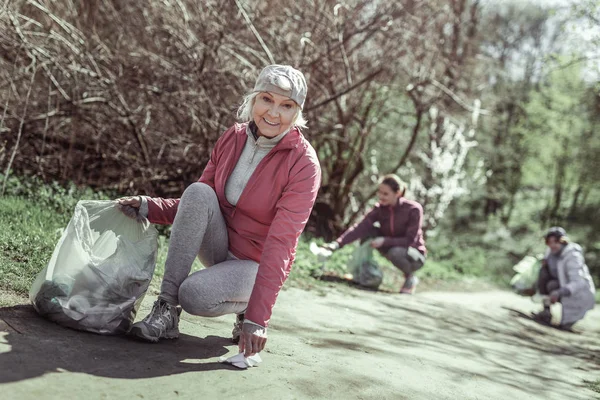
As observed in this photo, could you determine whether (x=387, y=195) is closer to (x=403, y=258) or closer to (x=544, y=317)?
(x=403, y=258)

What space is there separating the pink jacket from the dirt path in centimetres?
41

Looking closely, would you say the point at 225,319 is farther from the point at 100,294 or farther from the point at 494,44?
the point at 494,44

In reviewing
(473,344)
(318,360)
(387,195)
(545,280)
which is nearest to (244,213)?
(318,360)

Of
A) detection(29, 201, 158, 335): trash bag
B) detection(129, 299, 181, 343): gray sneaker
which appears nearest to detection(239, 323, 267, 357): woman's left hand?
detection(129, 299, 181, 343): gray sneaker

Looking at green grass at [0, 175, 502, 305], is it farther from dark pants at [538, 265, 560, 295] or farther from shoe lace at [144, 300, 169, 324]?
dark pants at [538, 265, 560, 295]

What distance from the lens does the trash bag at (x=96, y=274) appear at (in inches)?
128

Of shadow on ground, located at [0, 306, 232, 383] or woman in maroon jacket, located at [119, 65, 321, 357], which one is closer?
shadow on ground, located at [0, 306, 232, 383]

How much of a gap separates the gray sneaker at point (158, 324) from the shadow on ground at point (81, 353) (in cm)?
4

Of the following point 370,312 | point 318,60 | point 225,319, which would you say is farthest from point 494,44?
point 225,319

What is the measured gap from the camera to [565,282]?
29.0 feet

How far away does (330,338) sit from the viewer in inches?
176

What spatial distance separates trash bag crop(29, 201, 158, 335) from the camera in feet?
10.7

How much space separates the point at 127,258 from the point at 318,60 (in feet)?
16.1

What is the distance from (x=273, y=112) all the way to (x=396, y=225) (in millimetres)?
4770
